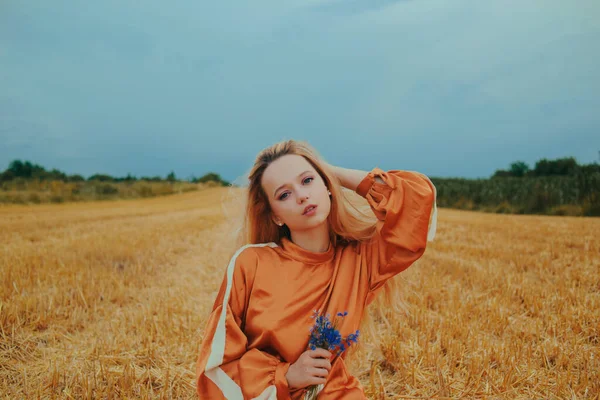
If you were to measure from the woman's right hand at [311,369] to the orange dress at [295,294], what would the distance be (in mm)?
61

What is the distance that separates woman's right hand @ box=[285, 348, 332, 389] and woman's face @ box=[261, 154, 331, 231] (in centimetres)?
62

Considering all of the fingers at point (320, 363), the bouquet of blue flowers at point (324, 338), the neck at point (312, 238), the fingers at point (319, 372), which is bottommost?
the fingers at point (319, 372)

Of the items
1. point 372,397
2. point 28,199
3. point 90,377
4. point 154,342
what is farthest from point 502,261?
point 28,199

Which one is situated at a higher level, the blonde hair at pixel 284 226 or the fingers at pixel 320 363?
the blonde hair at pixel 284 226

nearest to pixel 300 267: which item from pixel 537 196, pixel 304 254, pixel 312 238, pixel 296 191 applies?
pixel 304 254

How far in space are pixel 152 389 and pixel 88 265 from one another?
11.9ft

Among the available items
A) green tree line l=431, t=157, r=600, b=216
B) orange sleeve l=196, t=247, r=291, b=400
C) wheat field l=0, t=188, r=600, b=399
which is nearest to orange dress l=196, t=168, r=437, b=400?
orange sleeve l=196, t=247, r=291, b=400

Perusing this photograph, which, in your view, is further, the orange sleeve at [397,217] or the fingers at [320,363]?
the orange sleeve at [397,217]

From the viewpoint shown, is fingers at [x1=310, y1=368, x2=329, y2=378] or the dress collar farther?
the dress collar

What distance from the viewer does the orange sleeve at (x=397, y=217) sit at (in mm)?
2018

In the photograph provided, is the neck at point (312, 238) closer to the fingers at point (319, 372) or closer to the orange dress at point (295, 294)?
the orange dress at point (295, 294)

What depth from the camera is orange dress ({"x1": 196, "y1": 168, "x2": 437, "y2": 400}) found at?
1789 millimetres

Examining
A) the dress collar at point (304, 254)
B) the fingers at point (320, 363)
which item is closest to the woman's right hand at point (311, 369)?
the fingers at point (320, 363)

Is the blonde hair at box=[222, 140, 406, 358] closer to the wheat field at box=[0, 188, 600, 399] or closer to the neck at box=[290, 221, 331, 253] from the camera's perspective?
the neck at box=[290, 221, 331, 253]
